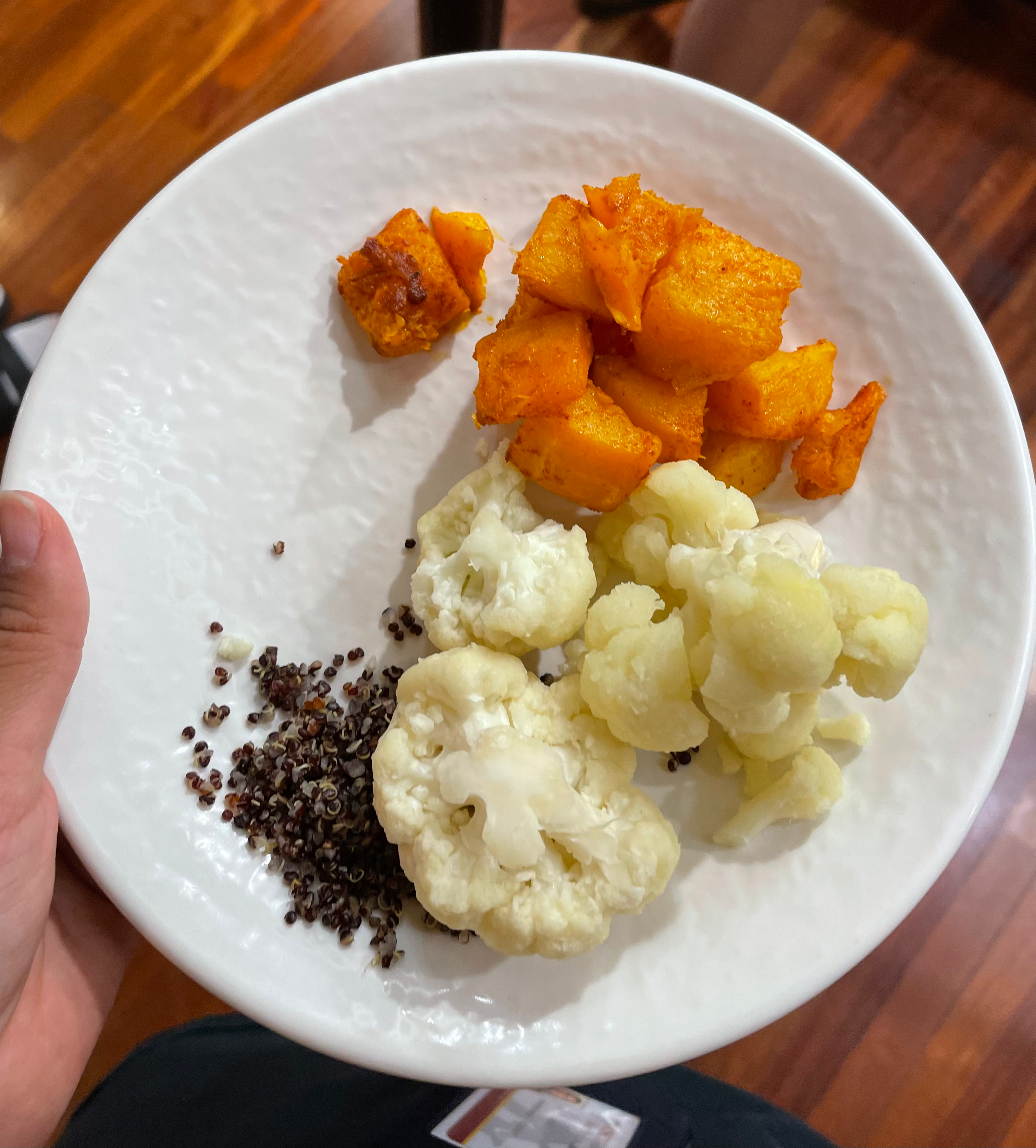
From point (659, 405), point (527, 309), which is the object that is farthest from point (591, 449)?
point (527, 309)

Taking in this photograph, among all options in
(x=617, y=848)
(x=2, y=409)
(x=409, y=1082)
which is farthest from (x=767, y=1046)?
(x=2, y=409)

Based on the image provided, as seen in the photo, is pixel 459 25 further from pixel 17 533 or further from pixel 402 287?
pixel 17 533

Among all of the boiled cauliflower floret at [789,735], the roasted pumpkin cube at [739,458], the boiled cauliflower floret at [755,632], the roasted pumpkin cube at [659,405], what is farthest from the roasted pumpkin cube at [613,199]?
the boiled cauliflower floret at [789,735]

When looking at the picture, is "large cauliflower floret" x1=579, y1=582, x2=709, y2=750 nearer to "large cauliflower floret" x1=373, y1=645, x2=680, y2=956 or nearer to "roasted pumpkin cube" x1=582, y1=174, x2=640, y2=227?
"large cauliflower floret" x1=373, y1=645, x2=680, y2=956

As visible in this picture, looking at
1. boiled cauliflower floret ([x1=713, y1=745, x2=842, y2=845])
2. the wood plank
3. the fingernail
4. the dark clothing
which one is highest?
boiled cauliflower floret ([x1=713, y1=745, x2=842, y2=845])

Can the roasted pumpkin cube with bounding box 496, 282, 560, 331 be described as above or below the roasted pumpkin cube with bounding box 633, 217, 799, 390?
below

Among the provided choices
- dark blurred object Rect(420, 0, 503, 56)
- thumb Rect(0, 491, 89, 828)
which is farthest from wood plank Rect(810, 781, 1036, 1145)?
dark blurred object Rect(420, 0, 503, 56)

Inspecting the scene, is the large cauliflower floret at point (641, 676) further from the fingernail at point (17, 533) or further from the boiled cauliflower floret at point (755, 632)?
the fingernail at point (17, 533)

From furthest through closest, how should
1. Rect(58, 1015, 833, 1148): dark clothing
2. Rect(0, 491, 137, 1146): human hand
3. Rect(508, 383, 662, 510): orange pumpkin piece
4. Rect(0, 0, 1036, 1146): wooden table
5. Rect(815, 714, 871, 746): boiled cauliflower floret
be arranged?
1. Rect(0, 0, 1036, 1146): wooden table
2. Rect(58, 1015, 833, 1148): dark clothing
3. Rect(815, 714, 871, 746): boiled cauliflower floret
4. Rect(508, 383, 662, 510): orange pumpkin piece
5. Rect(0, 491, 137, 1146): human hand
